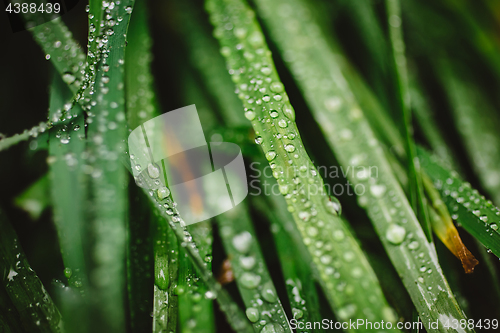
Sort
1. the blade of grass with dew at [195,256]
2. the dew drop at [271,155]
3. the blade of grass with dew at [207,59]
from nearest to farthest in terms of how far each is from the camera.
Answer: the blade of grass with dew at [195,256] → the dew drop at [271,155] → the blade of grass with dew at [207,59]

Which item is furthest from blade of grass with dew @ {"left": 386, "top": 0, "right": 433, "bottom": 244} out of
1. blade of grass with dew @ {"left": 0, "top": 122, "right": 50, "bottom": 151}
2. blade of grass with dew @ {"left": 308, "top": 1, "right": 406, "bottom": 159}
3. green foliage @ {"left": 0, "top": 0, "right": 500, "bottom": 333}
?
blade of grass with dew @ {"left": 0, "top": 122, "right": 50, "bottom": 151}

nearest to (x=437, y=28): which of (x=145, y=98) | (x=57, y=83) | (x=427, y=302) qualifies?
(x=427, y=302)

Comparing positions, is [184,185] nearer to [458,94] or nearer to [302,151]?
[302,151]

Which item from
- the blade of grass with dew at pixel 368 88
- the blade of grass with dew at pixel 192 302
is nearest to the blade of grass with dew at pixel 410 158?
the blade of grass with dew at pixel 368 88

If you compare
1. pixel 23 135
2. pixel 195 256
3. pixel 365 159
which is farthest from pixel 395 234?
pixel 23 135

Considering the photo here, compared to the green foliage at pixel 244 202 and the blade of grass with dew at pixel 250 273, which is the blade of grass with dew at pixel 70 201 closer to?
the green foliage at pixel 244 202
